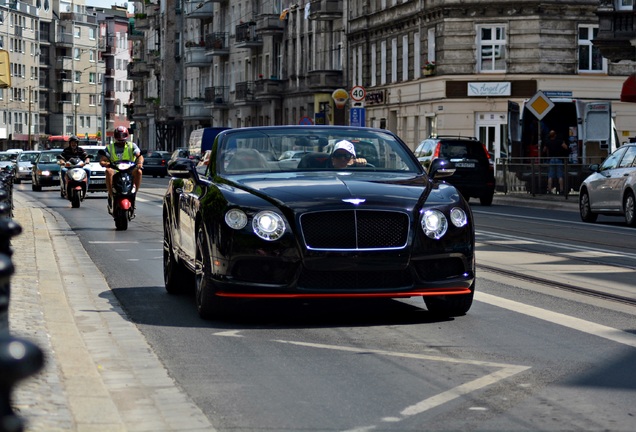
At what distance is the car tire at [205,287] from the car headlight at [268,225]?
1.68 feet

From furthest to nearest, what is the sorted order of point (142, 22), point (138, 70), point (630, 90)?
point (138, 70) → point (142, 22) → point (630, 90)

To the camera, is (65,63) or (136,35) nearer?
(136,35)

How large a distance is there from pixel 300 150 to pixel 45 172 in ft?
→ 139

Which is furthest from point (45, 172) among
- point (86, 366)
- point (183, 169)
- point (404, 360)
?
point (86, 366)

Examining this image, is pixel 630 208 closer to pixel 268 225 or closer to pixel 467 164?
pixel 467 164

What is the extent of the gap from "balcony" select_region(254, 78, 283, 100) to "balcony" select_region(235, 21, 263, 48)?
5.10 meters

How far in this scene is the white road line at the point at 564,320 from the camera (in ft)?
29.6

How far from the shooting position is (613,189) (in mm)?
28062

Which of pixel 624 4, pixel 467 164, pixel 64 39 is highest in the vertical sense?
pixel 64 39

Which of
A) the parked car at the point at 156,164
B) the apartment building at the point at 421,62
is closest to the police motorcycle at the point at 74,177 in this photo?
the apartment building at the point at 421,62

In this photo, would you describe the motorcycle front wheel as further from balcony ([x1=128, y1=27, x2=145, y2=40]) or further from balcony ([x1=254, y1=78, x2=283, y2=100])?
balcony ([x1=128, y1=27, x2=145, y2=40])

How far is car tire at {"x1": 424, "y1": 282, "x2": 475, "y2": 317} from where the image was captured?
10078 millimetres

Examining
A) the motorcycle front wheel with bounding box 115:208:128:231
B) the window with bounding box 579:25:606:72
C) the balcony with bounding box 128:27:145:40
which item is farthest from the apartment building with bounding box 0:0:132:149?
the motorcycle front wheel with bounding box 115:208:128:231

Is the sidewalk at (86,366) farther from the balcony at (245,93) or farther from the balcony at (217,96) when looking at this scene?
the balcony at (217,96)
